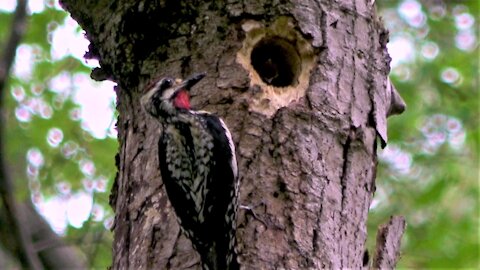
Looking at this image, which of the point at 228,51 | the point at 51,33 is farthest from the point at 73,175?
the point at 228,51

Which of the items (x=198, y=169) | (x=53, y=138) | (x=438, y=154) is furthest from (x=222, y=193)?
(x=438, y=154)

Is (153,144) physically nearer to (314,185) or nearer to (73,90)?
(314,185)

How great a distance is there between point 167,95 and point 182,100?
121mm

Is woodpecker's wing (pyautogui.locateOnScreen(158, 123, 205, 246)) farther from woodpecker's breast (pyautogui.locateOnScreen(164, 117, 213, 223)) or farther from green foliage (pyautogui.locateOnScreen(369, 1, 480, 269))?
green foliage (pyautogui.locateOnScreen(369, 1, 480, 269))

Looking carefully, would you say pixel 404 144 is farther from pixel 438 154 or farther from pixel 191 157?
pixel 191 157

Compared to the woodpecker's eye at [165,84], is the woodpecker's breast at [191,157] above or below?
below

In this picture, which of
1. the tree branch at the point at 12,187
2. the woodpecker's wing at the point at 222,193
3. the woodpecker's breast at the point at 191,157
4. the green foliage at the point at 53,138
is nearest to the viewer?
the woodpecker's wing at the point at 222,193

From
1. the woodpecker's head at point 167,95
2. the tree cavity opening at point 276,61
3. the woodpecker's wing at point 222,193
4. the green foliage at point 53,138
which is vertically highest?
the green foliage at point 53,138

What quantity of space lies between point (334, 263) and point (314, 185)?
361mm

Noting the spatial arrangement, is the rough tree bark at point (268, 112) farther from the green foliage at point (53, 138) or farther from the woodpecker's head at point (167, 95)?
the green foliage at point (53, 138)

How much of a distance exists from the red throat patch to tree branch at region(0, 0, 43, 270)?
1553 mm

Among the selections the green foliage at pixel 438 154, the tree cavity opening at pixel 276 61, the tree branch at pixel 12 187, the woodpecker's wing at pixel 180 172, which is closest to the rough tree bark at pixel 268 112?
the tree cavity opening at pixel 276 61

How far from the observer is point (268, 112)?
13.8 feet

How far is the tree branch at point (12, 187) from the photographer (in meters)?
5.54
